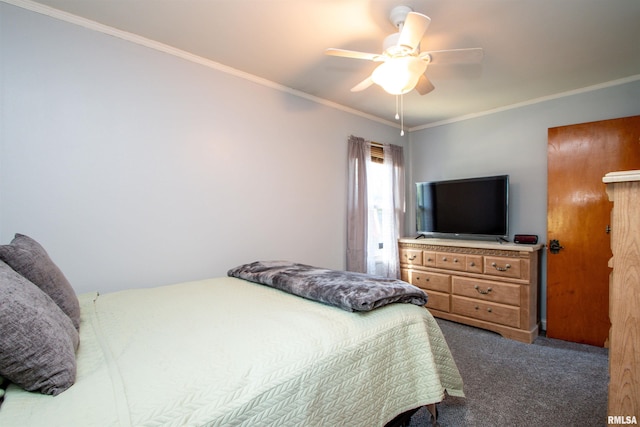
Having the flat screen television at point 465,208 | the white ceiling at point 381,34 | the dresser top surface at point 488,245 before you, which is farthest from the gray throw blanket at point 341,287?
the flat screen television at point 465,208

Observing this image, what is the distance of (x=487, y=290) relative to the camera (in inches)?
118

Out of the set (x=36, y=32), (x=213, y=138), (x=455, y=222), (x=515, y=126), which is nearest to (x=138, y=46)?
(x=36, y=32)

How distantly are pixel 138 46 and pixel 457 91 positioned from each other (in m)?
2.84

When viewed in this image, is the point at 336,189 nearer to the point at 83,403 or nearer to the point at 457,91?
the point at 457,91

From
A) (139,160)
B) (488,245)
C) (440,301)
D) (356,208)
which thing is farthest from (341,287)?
(440,301)

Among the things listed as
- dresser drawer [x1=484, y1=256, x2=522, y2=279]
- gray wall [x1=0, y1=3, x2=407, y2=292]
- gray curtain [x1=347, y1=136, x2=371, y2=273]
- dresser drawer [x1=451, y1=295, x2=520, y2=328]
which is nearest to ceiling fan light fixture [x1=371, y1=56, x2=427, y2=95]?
gray wall [x1=0, y1=3, x2=407, y2=292]

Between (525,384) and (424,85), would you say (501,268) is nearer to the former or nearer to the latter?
Result: (525,384)

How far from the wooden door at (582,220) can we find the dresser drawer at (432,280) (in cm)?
94

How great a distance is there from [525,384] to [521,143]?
98.4 inches

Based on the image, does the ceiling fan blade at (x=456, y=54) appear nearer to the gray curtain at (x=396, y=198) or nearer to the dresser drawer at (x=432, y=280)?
the gray curtain at (x=396, y=198)

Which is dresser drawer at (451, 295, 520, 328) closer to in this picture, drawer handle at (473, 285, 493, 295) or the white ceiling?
drawer handle at (473, 285, 493, 295)

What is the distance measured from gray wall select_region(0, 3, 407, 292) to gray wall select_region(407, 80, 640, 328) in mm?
2030

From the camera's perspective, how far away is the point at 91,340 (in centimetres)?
112

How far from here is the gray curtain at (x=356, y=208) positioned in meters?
3.36
